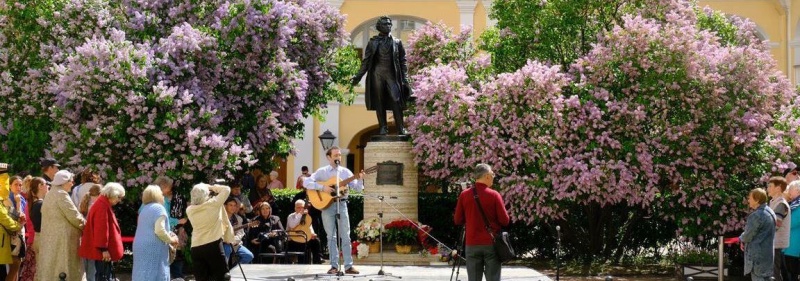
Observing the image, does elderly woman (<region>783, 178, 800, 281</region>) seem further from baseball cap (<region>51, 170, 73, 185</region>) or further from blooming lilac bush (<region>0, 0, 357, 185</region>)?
blooming lilac bush (<region>0, 0, 357, 185</region>)

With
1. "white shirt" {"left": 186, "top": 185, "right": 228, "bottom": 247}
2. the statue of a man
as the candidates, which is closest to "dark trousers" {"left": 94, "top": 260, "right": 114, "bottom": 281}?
"white shirt" {"left": 186, "top": 185, "right": 228, "bottom": 247}

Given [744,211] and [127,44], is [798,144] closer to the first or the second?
A: [744,211]

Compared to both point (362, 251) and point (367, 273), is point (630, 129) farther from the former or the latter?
point (367, 273)

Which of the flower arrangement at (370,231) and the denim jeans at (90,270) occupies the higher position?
the flower arrangement at (370,231)

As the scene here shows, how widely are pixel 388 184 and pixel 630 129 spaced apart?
3860 mm

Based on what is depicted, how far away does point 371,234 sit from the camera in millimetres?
18031

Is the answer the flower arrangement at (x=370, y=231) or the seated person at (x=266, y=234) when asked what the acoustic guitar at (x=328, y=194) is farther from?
the seated person at (x=266, y=234)

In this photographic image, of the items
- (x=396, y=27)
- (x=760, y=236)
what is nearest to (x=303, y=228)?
(x=760, y=236)

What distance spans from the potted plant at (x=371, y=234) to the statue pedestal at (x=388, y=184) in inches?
9.1

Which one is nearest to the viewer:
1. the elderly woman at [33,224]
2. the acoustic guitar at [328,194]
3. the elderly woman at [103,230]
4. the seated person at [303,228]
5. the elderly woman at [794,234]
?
the elderly woman at [103,230]

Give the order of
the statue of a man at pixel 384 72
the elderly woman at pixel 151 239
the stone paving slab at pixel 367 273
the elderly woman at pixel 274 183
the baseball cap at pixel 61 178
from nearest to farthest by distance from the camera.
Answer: the elderly woman at pixel 151 239, the baseball cap at pixel 61 178, the stone paving slab at pixel 367 273, the statue of a man at pixel 384 72, the elderly woman at pixel 274 183

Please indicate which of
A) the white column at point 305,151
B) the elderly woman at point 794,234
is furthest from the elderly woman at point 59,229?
the white column at point 305,151

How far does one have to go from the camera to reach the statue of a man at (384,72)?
58.9ft

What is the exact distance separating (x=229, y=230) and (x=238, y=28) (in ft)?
25.0
